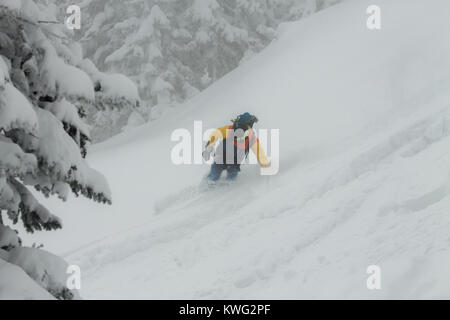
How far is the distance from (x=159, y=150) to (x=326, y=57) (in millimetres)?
5419

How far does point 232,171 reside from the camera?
34.4 feet

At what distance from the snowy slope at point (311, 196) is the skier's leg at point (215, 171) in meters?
0.32

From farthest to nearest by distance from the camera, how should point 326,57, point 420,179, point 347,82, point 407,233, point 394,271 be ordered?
point 326,57 < point 347,82 < point 420,179 < point 407,233 < point 394,271

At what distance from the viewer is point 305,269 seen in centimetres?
691

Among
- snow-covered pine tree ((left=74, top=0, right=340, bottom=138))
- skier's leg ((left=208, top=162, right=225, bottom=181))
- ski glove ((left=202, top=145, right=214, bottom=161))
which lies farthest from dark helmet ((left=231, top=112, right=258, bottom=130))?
snow-covered pine tree ((left=74, top=0, right=340, bottom=138))

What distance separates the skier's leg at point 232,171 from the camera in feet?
34.3

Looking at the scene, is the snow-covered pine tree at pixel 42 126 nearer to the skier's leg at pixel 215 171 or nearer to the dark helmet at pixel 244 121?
the dark helmet at pixel 244 121

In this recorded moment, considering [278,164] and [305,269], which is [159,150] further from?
[305,269]

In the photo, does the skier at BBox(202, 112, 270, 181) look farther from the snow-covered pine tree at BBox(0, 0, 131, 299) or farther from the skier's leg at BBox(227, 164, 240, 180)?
the snow-covered pine tree at BBox(0, 0, 131, 299)

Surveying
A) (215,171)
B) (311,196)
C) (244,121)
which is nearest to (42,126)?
Result: (311,196)

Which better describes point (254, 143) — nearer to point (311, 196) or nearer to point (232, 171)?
point (232, 171)

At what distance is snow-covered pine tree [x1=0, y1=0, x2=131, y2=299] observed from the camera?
169 inches

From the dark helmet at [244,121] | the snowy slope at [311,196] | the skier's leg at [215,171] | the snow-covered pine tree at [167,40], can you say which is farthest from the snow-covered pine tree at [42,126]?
the snow-covered pine tree at [167,40]

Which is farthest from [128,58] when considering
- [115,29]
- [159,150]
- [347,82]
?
[347,82]
